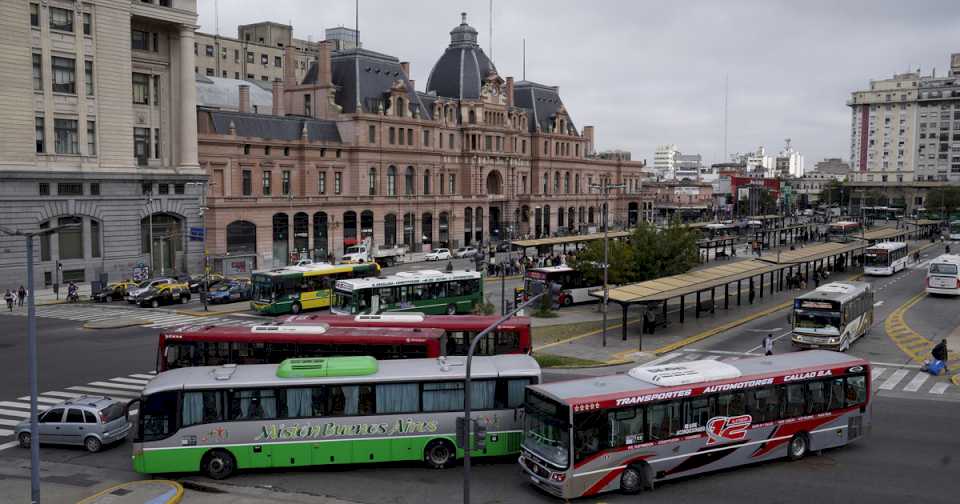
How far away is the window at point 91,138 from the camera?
65812 millimetres

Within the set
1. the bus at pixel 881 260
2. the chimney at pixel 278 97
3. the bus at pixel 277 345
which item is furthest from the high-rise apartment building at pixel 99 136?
the bus at pixel 881 260

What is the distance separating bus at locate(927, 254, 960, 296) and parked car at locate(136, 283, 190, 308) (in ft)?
175

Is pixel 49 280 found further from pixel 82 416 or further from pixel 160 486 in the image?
pixel 160 486

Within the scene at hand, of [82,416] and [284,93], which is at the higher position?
[284,93]

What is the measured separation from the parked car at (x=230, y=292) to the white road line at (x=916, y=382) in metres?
42.8

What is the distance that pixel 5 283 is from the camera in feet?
200

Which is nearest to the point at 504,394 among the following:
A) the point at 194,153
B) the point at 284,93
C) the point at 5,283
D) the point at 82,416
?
the point at 82,416

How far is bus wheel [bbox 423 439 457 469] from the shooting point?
22.3 metres

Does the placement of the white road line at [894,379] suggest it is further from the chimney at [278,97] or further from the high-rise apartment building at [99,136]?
the chimney at [278,97]

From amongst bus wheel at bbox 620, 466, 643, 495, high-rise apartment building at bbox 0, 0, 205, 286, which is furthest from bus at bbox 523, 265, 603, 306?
bus wheel at bbox 620, 466, 643, 495

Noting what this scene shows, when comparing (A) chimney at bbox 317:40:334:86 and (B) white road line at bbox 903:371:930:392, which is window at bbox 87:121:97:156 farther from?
(B) white road line at bbox 903:371:930:392

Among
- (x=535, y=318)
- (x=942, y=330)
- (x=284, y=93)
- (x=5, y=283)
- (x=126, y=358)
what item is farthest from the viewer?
(x=284, y=93)

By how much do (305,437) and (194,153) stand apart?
56791 mm

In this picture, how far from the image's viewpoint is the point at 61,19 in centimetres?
6362
